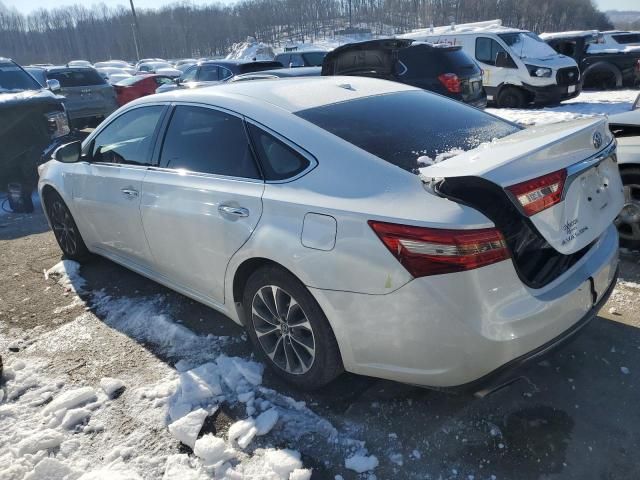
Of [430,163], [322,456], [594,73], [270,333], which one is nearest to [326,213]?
[430,163]

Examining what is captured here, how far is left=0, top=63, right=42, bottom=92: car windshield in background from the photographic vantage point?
8.45 m

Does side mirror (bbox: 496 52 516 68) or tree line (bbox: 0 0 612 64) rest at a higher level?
tree line (bbox: 0 0 612 64)

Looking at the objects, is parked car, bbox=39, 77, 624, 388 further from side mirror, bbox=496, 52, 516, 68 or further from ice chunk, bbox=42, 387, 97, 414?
side mirror, bbox=496, 52, 516, 68

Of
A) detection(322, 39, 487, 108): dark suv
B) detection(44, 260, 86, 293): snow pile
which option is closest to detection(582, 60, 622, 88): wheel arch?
detection(322, 39, 487, 108): dark suv

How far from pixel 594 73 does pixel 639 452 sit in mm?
16561

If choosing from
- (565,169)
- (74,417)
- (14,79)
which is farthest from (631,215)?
(14,79)

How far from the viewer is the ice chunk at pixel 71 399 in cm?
274

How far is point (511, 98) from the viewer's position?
12.9 meters

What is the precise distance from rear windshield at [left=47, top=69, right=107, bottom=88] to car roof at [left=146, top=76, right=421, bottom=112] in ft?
34.0

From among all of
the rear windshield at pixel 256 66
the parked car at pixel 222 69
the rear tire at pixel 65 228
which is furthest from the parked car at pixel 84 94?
the rear tire at pixel 65 228

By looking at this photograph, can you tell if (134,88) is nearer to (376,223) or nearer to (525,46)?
(525,46)

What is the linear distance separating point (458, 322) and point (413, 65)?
835cm

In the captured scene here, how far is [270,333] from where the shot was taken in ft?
9.24

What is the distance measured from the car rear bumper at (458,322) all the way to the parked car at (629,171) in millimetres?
2005
